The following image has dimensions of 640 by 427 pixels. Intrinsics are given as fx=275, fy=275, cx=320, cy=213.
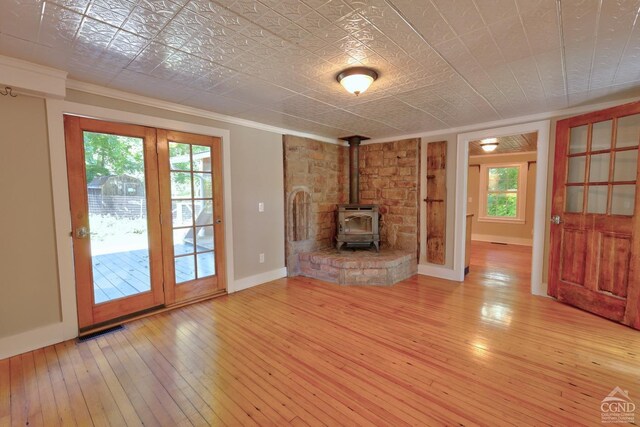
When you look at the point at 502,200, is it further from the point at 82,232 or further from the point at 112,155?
the point at 82,232

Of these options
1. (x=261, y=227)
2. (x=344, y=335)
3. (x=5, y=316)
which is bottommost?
(x=344, y=335)

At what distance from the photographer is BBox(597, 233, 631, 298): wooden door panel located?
2684 millimetres

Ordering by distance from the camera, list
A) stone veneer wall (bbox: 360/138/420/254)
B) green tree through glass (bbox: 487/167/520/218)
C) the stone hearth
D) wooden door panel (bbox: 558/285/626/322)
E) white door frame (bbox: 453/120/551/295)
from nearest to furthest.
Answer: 1. wooden door panel (bbox: 558/285/626/322)
2. white door frame (bbox: 453/120/551/295)
3. the stone hearth
4. stone veneer wall (bbox: 360/138/420/254)
5. green tree through glass (bbox: 487/167/520/218)

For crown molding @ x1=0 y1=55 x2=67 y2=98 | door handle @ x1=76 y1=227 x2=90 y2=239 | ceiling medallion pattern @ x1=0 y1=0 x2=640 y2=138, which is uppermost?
ceiling medallion pattern @ x1=0 y1=0 x2=640 y2=138

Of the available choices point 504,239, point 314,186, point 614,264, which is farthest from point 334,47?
point 504,239

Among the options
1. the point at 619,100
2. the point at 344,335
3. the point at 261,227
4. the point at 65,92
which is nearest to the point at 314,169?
the point at 261,227

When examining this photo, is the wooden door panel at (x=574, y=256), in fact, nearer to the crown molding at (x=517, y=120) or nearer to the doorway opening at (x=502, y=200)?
the crown molding at (x=517, y=120)

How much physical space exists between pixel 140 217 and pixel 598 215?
4807 millimetres

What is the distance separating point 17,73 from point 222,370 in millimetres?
2661

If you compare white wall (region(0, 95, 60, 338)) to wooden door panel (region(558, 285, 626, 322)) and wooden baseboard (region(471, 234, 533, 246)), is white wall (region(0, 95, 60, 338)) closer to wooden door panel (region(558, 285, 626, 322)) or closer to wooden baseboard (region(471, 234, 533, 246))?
wooden door panel (region(558, 285, 626, 322))

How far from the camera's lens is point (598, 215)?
2877mm

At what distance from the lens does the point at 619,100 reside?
2930mm

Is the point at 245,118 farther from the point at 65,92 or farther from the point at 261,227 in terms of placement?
the point at 65,92

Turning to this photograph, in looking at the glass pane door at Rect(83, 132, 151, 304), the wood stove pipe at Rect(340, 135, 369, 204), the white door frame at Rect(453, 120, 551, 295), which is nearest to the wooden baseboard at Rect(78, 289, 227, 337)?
the glass pane door at Rect(83, 132, 151, 304)
